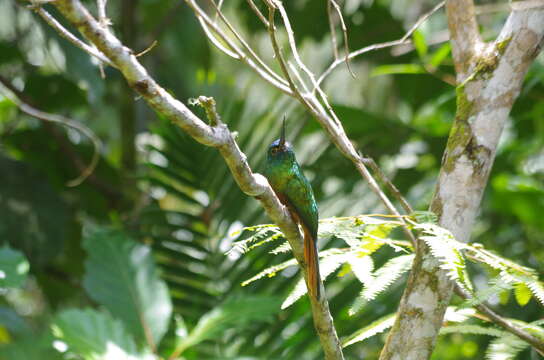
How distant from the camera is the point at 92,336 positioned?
1.37 metres

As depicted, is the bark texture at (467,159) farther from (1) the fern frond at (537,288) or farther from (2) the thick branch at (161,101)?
(2) the thick branch at (161,101)

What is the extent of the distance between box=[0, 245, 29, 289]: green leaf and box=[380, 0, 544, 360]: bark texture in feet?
2.57

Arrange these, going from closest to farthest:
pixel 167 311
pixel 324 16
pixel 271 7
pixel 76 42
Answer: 1. pixel 76 42
2. pixel 271 7
3. pixel 167 311
4. pixel 324 16

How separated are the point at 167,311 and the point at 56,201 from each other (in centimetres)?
94

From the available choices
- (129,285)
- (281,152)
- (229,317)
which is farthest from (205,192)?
(281,152)

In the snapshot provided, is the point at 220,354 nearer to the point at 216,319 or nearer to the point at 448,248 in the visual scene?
the point at 216,319

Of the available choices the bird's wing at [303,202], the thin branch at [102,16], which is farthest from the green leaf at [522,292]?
the thin branch at [102,16]

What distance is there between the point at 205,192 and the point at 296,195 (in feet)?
3.64

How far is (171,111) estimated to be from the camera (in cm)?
78

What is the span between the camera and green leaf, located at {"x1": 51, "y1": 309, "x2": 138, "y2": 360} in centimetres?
133

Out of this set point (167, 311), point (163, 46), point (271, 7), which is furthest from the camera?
point (163, 46)

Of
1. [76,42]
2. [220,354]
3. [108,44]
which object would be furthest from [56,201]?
[108,44]

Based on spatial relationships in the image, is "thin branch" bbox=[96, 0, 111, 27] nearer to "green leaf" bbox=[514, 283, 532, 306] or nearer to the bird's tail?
the bird's tail

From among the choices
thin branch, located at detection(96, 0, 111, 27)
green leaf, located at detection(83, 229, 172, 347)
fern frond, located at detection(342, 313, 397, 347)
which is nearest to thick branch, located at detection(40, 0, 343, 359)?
thin branch, located at detection(96, 0, 111, 27)
